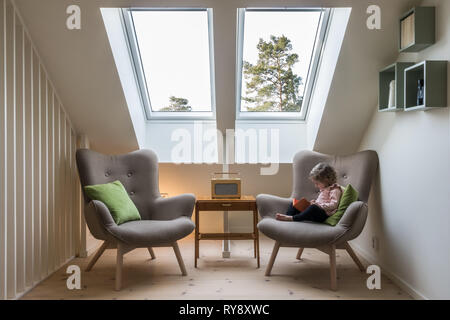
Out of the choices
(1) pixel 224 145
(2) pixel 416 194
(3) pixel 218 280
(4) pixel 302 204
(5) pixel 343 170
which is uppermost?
(1) pixel 224 145

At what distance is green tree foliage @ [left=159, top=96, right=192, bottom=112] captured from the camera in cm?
445

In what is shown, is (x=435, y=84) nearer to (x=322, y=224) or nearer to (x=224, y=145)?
(x=322, y=224)

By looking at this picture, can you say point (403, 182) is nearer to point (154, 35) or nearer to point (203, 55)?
point (203, 55)

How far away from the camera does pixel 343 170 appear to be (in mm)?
3689

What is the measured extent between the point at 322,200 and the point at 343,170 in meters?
0.46

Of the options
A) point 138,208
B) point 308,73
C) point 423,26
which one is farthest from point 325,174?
point 138,208

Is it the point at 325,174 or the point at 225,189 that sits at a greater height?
the point at 325,174

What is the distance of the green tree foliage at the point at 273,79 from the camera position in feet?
13.0

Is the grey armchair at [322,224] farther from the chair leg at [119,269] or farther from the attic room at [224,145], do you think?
the chair leg at [119,269]

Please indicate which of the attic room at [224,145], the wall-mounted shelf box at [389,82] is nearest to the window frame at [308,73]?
the attic room at [224,145]


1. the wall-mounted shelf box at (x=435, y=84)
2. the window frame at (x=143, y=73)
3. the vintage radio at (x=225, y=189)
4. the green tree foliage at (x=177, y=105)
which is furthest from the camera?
the green tree foliage at (x=177, y=105)

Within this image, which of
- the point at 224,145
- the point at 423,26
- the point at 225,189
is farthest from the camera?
the point at 224,145

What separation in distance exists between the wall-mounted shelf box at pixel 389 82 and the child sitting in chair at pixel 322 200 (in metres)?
0.65

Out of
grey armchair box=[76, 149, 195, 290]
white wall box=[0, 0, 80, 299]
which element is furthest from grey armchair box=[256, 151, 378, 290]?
white wall box=[0, 0, 80, 299]
